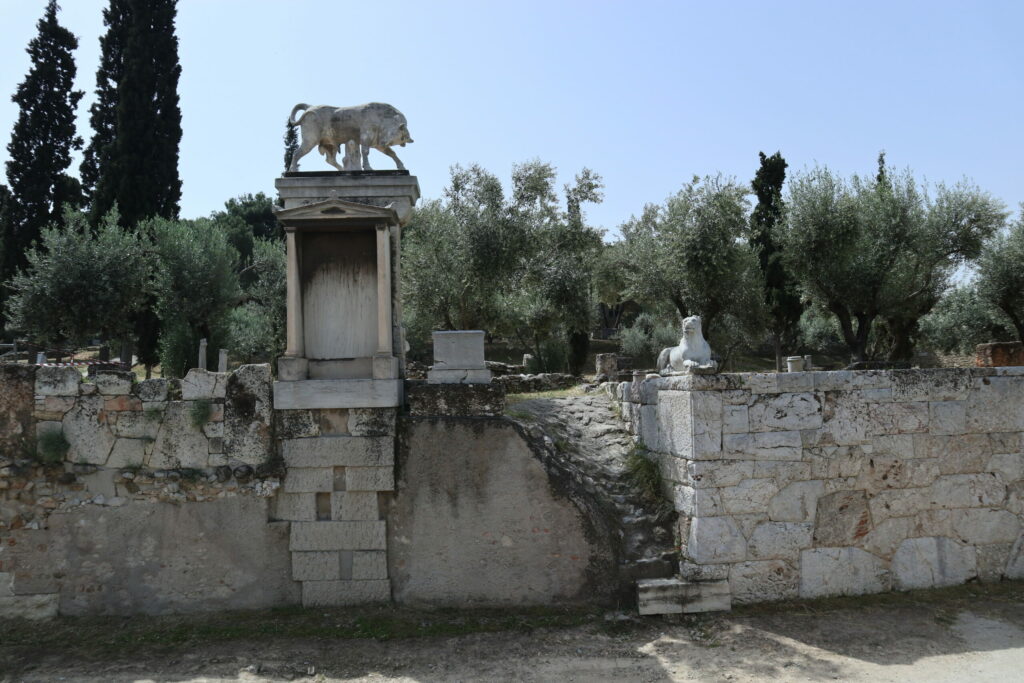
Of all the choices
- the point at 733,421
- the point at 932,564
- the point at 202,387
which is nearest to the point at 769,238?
the point at 932,564

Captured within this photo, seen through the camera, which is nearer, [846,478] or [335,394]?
[846,478]

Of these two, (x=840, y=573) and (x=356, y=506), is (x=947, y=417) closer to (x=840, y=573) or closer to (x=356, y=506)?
(x=840, y=573)

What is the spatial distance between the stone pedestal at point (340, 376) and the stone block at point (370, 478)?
0.01 m

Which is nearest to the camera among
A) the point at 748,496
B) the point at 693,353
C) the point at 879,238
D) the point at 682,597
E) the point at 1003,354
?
the point at 682,597

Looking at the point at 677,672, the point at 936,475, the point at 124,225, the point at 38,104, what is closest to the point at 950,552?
the point at 936,475

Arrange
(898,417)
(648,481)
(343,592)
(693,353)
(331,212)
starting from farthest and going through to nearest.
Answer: (331,212), (648,481), (693,353), (343,592), (898,417)

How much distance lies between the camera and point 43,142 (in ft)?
75.8

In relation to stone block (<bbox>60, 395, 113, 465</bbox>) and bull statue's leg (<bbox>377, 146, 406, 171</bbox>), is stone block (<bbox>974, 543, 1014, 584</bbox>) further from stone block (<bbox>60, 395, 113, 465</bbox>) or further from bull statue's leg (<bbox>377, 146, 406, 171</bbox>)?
stone block (<bbox>60, 395, 113, 465</bbox>)

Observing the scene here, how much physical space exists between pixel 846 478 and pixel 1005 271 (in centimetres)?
1559

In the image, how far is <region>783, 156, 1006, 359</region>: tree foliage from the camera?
18172 millimetres

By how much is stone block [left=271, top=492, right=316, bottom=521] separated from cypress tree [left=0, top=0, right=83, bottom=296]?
20104 mm

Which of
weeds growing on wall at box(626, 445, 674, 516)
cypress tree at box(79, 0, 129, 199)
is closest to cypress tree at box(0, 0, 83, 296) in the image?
cypress tree at box(79, 0, 129, 199)

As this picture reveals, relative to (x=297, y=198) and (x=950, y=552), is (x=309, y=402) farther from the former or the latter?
(x=950, y=552)

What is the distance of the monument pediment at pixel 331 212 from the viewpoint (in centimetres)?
752
